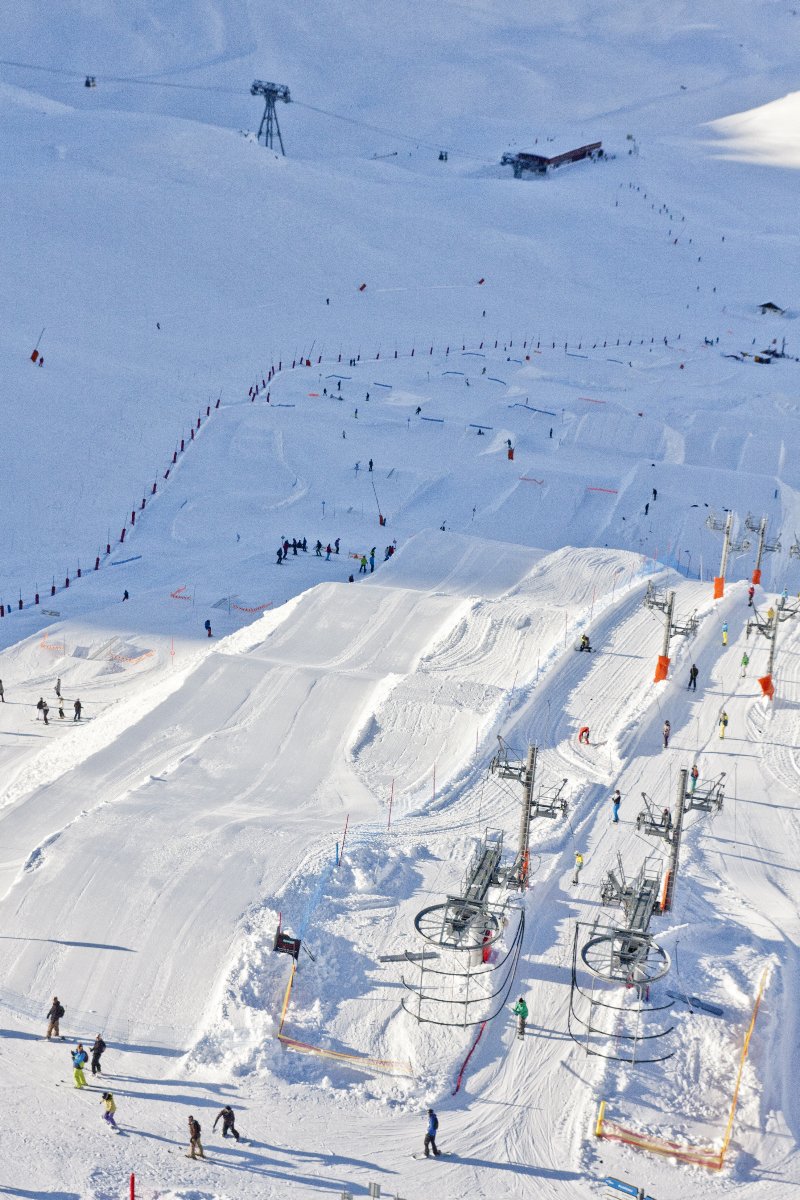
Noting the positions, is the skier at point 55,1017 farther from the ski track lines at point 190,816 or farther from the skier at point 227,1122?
the skier at point 227,1122

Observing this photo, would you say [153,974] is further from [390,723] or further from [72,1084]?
[390,723]

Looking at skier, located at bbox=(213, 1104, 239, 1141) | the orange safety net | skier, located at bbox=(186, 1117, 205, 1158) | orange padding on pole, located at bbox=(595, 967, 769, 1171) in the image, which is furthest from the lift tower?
skier, located at bbox=(186, 1117, 205, 1158)

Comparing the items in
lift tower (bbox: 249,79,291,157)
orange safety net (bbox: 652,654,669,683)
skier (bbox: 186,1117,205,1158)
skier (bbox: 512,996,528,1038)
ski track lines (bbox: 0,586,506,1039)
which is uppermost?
lift tower (bbox: 249,79,291,157)

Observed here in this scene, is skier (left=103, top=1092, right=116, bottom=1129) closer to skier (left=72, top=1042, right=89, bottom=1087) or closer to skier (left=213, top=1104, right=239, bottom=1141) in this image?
skier (left=72, top=1042, right=89, bottom=1087)

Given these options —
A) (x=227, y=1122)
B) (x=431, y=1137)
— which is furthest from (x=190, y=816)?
(x=431, y=1137)

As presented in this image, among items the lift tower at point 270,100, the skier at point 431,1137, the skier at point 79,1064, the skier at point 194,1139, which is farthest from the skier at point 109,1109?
the lift tower at point 270,100

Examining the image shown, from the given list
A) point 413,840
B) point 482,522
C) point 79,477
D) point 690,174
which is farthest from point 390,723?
point 690,174
